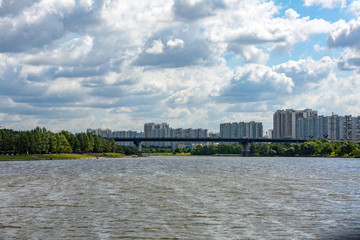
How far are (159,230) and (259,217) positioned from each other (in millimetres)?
7668

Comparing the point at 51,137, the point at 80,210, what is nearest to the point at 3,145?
the point at 51,137

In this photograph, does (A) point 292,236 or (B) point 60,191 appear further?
(B) point 60,191

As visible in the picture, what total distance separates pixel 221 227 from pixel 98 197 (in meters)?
17.6

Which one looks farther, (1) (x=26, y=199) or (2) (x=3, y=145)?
(2) (x=3, y=145)

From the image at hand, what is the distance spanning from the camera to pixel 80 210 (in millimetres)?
32375

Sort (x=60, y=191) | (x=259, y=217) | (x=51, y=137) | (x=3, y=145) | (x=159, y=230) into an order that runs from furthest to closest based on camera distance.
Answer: (x=51, y=137) < (x=3, y=145) < (x=60, y=191) < (x=259, y=217) < (x=159, y=230)

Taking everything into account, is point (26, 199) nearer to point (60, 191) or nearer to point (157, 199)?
point (60, 191)

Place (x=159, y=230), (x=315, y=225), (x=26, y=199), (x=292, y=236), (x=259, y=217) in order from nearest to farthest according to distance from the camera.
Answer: (x=292, y=236)
(x=159, y=230)
(x=315, y=225)
(x=259, y=217)
(x=26, y=199)

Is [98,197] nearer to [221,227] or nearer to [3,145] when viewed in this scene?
[221,227]

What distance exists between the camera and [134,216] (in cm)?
2973

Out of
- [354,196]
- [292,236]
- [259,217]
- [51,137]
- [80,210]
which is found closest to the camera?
[292,236]

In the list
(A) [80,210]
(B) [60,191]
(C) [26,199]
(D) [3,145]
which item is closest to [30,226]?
(A) [80,210]

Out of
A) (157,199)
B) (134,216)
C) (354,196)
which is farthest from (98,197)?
(354,196)

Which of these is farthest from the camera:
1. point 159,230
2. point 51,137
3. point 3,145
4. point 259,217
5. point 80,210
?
point 51,137
